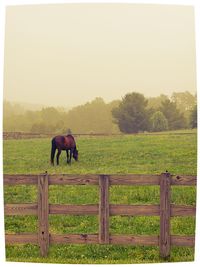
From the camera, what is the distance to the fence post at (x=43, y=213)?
8234 millimetres

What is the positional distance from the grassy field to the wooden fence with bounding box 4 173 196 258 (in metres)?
0.55

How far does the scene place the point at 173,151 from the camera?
10109 mm

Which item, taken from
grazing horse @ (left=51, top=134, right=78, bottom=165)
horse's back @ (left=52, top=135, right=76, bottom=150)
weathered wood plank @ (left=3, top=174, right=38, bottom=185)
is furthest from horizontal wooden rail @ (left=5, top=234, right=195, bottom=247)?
horse's back @ (left=52, top=135, right=76, bottom=150)

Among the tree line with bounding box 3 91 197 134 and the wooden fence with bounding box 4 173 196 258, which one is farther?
the tree line with bounding box 3 91 197 134

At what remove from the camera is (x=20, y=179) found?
8.30m

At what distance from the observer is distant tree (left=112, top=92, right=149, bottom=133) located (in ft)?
33.0

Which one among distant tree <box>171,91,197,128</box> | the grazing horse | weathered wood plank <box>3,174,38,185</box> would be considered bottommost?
weathered wood plank <box>3,174,38,185</box>

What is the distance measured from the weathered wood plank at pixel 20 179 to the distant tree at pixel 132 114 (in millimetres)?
2455

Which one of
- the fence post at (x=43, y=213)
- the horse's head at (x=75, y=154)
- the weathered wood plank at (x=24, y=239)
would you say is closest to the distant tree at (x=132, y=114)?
the horse's head at (x=75, y=154)

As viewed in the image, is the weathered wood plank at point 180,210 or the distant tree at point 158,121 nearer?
the weathered wood plank at point 180,210

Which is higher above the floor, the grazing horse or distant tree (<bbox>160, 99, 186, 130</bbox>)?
distant tree (<bbox>160, 99, 186, 130</bbox>)

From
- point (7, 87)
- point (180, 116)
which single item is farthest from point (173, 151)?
point (7, 87)

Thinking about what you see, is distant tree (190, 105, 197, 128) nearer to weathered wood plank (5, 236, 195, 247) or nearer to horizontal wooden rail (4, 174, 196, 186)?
horizontal wooden rail (4, 174, 196, 186)

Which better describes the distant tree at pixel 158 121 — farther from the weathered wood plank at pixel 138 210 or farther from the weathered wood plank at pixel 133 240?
A: the weathered wood plank at pixel 133 240
